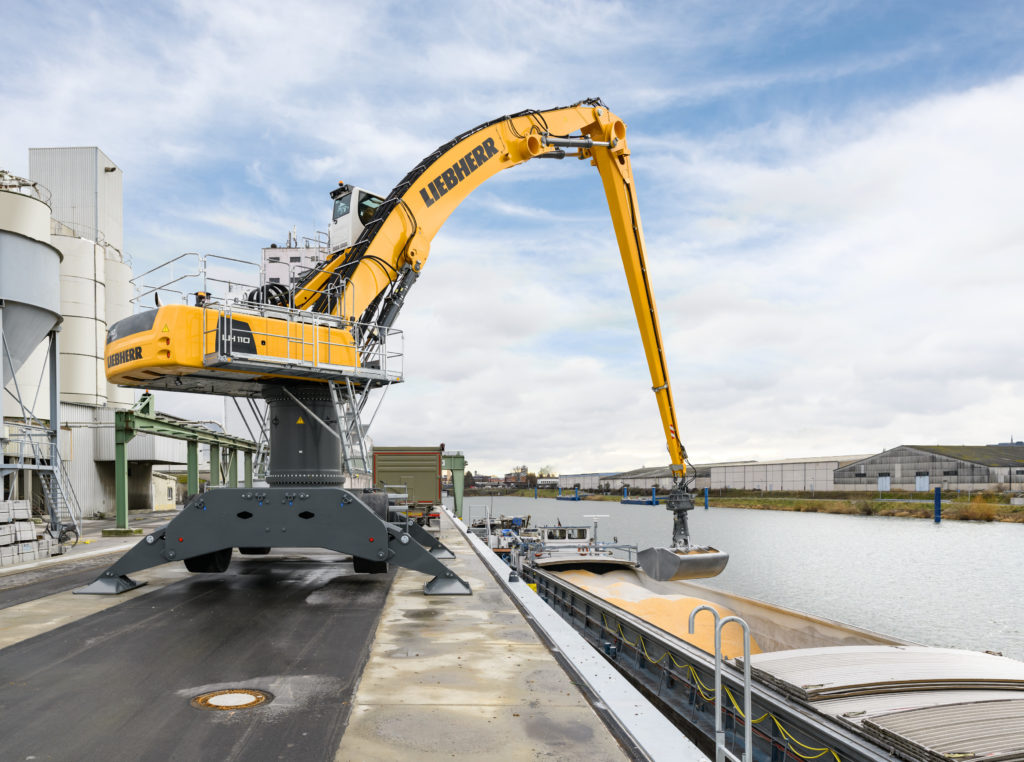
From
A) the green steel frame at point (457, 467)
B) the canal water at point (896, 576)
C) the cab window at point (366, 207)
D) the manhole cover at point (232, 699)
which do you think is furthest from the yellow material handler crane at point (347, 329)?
the green steel frame at point (457, 467)

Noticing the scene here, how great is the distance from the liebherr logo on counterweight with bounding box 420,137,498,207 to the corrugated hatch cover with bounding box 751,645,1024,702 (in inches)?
441

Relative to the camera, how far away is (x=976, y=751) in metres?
6.23

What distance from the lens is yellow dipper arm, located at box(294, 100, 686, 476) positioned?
14.3m

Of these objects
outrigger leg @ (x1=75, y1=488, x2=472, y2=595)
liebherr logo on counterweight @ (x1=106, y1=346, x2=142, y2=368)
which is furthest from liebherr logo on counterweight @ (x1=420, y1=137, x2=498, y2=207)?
outrigger leg @ (x1=75, y1=488, x2=472, y2=595)

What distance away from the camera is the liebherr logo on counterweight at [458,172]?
1600 cm

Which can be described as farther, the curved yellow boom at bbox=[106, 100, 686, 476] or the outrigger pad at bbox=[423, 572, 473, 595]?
the outrigger pad at bbox=[423, 572, 473, 595]

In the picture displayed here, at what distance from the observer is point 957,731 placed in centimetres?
679

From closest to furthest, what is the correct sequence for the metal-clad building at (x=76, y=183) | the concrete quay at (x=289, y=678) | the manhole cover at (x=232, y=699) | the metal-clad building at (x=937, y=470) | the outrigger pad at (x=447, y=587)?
the concrete quay at (x=289, y=678) → the manhole cover at (x=232, y=699) → the outrigger pad at (x=447, y=587) → the metal-clad building at (x=76, y=183) → the metal-clad building at (x=937, y=470)

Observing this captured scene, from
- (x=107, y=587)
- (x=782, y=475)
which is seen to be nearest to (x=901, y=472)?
(x=782, y=475)

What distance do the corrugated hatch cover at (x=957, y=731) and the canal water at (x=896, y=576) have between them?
17.3 m

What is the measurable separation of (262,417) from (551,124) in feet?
34.9

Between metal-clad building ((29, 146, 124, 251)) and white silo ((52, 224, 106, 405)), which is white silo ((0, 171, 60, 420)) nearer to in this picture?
white silo ((52, 224, 106, 405))

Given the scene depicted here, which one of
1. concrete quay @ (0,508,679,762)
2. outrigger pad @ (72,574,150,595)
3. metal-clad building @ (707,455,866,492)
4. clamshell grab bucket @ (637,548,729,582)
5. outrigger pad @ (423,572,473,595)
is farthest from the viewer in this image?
metal-clad building @ (707,455,866,492)

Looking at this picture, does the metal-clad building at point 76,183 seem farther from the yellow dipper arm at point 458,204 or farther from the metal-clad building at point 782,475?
the metal-clad building at point 782,475
